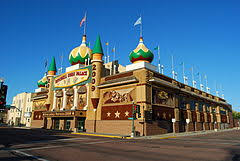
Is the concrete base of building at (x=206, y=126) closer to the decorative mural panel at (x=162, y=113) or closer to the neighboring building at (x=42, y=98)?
the decorative mural panel at (x=162, y=113)

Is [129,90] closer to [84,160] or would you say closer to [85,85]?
[85,85]

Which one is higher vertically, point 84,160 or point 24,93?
point 24,93

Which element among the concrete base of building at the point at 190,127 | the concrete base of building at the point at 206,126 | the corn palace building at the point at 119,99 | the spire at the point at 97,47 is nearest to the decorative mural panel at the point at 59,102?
the corn palace building at the point at 119,99

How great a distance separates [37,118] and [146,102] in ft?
127

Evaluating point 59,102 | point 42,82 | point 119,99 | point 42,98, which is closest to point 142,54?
point 119,99

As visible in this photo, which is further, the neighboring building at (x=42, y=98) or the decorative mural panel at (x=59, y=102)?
the neighboring building at (x=42, y=98)

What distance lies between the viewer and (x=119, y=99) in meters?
33.3

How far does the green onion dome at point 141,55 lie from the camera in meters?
34.5

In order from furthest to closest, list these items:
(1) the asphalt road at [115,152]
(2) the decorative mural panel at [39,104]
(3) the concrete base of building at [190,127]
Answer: (2) the decorative mural panel at [39,104] < (3) the concrete base of building at [190,127] < (1) the asphalt road at [115,152]

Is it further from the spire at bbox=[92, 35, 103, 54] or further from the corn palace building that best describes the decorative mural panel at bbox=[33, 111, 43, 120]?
the spire at bbox=[92, 35, 103, 54]

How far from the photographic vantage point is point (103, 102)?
3588 centimetres

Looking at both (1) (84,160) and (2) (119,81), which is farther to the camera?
(2) (119,81)

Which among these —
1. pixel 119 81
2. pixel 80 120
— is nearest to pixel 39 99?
pixel 80 120

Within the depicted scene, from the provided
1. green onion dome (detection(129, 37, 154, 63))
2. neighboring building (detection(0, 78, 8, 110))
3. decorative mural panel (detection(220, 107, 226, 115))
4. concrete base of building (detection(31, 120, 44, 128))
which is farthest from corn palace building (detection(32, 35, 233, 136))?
neighboring building (detection(0, 78, 8, 110))
